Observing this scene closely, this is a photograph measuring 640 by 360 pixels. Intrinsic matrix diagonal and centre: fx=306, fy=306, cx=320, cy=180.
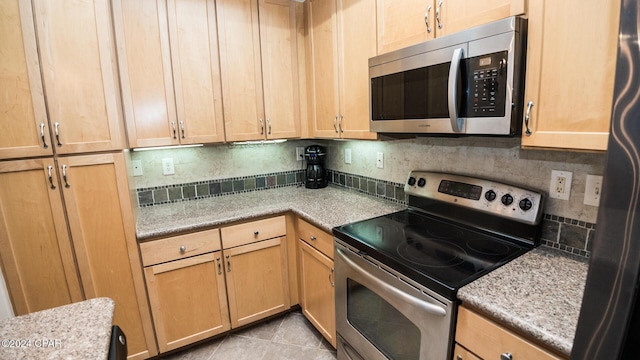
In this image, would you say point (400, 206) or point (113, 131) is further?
point (400, 206)

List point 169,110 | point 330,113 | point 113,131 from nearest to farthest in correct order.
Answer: point 113,131
point 169,110
point 330,113

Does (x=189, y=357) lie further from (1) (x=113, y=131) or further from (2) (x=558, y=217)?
(2) (x=558, y=217)

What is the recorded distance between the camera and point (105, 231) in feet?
5.36

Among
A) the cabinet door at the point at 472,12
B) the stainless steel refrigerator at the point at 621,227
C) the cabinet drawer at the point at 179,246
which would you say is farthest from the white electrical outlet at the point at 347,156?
the stainless steel refrigerator at the point at 621,227

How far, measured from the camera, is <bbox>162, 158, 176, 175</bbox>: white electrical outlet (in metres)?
2.18

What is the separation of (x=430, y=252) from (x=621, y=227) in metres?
0.86

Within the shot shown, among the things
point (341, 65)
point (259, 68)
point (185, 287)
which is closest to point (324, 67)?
point (341, 65)

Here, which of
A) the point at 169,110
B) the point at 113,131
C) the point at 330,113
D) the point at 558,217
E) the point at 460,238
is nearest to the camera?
the point at 558,217

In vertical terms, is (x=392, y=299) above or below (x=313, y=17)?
below

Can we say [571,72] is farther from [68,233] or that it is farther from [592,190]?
[68,233]

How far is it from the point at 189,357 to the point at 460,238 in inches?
71.0

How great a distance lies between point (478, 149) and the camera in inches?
59.7

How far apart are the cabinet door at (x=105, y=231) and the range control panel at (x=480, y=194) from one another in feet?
5.26

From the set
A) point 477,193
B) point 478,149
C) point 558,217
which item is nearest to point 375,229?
point 477,193
